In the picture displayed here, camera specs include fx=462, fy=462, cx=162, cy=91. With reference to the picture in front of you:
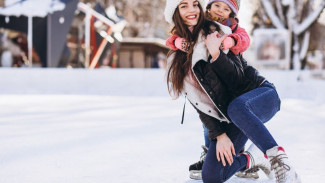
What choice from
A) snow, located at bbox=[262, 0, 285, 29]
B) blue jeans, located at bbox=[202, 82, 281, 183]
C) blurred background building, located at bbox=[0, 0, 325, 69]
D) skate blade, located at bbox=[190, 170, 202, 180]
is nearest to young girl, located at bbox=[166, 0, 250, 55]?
blue jeans, located at bbox=[202, 82, 281, 183]

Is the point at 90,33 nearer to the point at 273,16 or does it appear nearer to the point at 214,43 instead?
the point at 273,16

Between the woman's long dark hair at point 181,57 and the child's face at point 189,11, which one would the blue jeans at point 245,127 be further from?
the child's face at point 189,11

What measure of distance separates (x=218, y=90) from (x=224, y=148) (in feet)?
0.82

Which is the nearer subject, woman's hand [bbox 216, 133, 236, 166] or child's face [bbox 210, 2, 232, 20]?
woman's hand [bbox 216, 133, 236, 166]

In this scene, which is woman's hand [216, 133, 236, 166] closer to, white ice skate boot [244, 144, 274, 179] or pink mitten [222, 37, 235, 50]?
white ice skate boot [244, 144, 274, 179]

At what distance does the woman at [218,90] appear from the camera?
194 cm

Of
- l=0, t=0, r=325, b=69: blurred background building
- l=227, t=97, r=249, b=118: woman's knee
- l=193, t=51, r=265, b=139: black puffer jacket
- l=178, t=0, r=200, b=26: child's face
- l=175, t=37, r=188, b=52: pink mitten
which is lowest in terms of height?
l=0, t=0, r=325, b=69: blurred background building

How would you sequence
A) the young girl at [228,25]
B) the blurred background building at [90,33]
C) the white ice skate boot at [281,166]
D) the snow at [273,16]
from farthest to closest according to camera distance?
1. the snow at [273,16]
2. the blurred background building at [90,33]
3. the young girl at [228,25]
4. the white ice skate boot at [281,166]

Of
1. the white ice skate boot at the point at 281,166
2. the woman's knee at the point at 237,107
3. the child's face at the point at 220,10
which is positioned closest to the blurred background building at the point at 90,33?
the child's face at the point at 220,10

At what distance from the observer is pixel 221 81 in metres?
2.02

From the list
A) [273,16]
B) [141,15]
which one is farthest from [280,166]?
[141,15]

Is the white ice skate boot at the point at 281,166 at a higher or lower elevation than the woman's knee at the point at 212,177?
higher

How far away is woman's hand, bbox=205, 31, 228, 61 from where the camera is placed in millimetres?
1943

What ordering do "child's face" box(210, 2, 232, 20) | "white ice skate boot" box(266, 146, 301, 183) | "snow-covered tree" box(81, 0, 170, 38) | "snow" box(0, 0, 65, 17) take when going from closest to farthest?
"white ice skate boot" box(266, 146, 301, 183) → "child's face" box(210, 2, 232, 20) → "snow" box(0, 0, 65, 17) → "snow-covered tree" box(81, 0, 170, 38)
